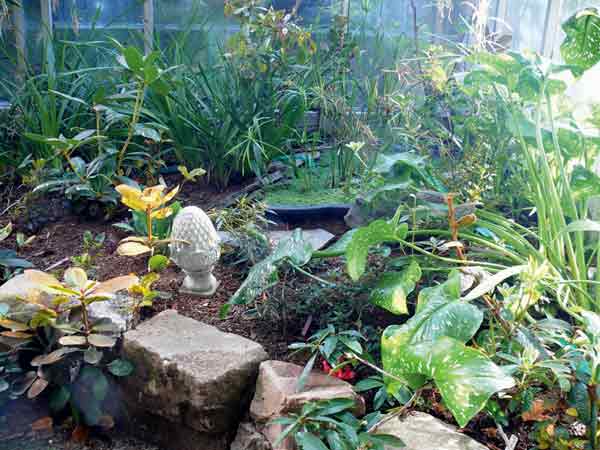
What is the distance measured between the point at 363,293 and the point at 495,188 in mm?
824

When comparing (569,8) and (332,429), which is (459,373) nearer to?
(332,429)

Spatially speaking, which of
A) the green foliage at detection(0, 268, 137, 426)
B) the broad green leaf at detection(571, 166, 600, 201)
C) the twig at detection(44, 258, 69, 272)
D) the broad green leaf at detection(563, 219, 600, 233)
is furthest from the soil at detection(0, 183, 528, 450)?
the broad green leaf at detection(571, 166, 600, 201)

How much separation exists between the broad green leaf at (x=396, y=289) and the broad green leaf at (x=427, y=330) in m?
0.10

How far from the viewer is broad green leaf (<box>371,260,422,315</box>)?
1656mm

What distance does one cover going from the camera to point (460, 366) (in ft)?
4.17

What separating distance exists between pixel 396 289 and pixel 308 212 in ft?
3.33

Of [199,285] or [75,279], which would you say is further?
[199,285]

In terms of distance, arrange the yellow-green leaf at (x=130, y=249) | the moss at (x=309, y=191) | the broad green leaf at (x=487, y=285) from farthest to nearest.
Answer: the moss at (x=309, y=191), the yellow-green leaf at (x=130, y=249), the broad green leaf at (x=487, y=285)

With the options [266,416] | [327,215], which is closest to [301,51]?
[327,215]

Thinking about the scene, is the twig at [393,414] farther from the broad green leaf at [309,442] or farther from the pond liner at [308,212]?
the pond liner at [308,212]

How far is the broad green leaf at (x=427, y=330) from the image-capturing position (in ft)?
4.50

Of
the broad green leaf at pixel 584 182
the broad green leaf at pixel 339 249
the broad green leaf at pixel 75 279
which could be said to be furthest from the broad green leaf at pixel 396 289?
the broad green leaf at pixel 75 279

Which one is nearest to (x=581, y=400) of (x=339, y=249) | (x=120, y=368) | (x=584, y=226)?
(x=584, y=226)

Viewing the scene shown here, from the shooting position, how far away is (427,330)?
147cm
